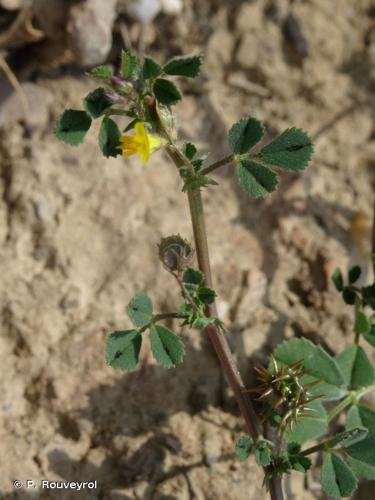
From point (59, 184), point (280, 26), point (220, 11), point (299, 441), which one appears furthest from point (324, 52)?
point (299, 441)

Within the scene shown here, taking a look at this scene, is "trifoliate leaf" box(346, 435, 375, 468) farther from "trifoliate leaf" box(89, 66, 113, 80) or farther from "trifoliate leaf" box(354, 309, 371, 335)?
"trifoliate leaf" box(89, 66, 113, 80)

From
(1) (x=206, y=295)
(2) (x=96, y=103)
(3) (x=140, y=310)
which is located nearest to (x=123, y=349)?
(3) (x=140, y=310)

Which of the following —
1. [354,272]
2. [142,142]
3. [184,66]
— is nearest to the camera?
[142,142]

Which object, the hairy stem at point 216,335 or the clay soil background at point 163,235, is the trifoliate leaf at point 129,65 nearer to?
the hairy stem at point 216,335

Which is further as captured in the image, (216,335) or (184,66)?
(216,335)

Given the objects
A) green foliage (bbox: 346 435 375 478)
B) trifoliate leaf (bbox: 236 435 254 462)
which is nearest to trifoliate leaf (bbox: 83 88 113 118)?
→ trifoliate leaf (bbox: 236 435 254 462)

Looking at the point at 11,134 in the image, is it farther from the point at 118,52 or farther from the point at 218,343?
the point at 218,343

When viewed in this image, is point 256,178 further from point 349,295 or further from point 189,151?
point 349,295
